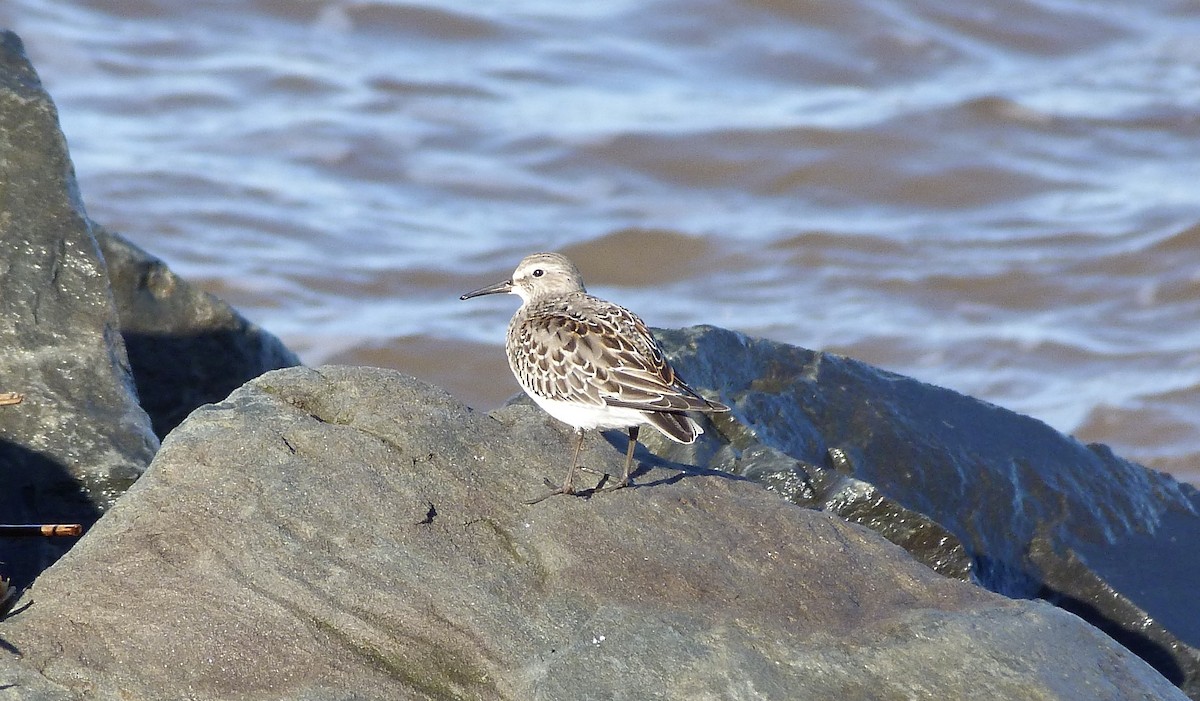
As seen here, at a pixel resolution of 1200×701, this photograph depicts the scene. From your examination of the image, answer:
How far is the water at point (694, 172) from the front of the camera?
11695 millimetres

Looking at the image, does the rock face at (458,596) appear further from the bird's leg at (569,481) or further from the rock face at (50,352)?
the rock face at (50,352)

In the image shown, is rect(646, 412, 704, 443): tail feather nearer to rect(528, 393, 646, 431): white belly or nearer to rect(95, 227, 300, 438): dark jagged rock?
rect(528, 393, 646, 431): white belly

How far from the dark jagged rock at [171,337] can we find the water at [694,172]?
10.7 feet

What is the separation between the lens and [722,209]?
555 inches

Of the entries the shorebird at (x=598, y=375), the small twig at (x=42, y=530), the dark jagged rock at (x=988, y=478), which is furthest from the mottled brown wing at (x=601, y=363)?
the small twig at (x=42, y=530)

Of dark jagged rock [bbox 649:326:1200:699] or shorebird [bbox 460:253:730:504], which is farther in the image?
dark jagged rock [bbox 649:326:1200:699]

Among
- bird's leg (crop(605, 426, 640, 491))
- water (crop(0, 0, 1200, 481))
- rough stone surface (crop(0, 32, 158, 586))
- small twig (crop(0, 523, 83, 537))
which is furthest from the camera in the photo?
water (crop(0, 0, 1200, 481))

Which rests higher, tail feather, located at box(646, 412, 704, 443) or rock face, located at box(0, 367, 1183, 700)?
tail feather, located at box(646, 412, 704, 443)

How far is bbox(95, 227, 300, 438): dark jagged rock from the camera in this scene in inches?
279

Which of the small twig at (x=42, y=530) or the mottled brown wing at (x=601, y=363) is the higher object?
the mottled brown wing at (x=601, y=363)

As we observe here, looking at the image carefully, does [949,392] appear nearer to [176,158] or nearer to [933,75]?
[176,158]

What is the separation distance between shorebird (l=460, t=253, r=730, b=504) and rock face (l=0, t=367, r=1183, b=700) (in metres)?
0.32

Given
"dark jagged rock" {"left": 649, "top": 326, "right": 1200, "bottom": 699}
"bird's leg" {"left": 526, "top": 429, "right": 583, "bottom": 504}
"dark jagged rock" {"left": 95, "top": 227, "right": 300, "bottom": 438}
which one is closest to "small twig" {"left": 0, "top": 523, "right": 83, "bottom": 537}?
"bird's leg" {"left": 526, "top": 429, "right": 583, "bottom": 504}

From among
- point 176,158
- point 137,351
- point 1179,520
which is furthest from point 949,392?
point 176,158
